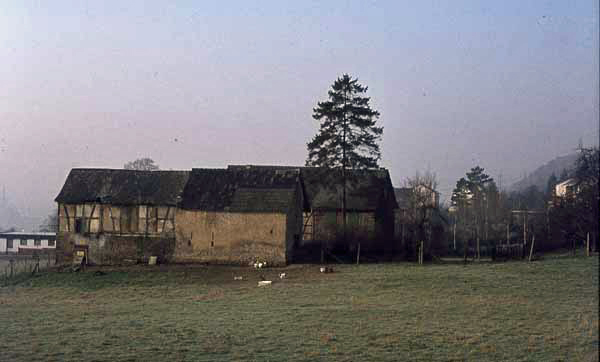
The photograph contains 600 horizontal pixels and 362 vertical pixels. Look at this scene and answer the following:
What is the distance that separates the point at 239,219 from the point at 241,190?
9.03 feet

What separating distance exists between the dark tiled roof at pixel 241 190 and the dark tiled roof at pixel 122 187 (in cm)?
146

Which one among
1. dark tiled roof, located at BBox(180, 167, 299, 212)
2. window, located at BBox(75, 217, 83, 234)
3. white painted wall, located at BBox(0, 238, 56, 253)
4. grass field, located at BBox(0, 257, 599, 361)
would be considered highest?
dark tiled roof, located at BBox(180, 167, 299, 212)

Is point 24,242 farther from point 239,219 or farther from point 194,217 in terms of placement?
point 239,219

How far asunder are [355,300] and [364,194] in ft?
90.4

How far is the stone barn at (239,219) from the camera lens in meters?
45.1

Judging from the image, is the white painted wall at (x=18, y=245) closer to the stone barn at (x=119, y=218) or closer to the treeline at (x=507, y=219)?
the stone barn at (x=119, y=218)

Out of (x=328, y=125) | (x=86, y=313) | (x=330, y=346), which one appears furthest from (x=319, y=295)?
(x=328, y=125)

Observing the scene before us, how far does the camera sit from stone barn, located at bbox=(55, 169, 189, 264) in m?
47.8

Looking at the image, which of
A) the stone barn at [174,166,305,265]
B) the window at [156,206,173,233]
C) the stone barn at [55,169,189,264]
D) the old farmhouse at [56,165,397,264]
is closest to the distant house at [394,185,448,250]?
the old farmhouse at [56,165,397,264]

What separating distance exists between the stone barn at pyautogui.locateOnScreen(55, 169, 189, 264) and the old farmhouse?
0.07m

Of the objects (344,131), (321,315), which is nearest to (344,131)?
Result: (344,131)

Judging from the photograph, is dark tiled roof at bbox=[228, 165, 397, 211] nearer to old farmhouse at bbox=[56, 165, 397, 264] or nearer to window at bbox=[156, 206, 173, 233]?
old farmhouse at bbox=[56, 165, 397, 264]

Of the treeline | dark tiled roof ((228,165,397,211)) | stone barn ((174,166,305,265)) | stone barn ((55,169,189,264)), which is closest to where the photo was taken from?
the treeline

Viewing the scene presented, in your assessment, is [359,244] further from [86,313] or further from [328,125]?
[86,313]
